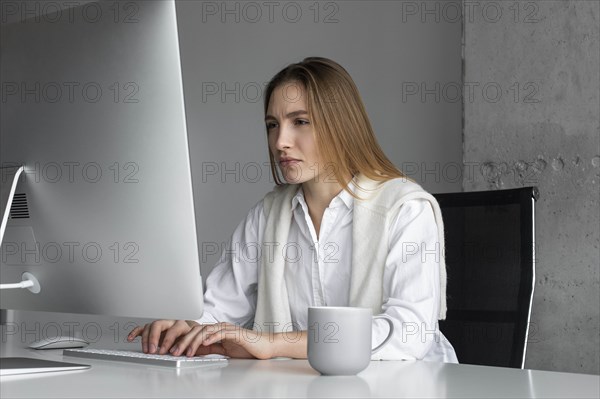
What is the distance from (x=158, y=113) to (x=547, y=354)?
2136 mm

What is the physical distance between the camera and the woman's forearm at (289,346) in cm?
128

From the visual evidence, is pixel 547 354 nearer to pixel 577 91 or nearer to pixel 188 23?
pixel 577 91

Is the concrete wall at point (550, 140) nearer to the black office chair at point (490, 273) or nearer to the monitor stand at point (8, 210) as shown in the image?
the black office chair at point (490, 273)

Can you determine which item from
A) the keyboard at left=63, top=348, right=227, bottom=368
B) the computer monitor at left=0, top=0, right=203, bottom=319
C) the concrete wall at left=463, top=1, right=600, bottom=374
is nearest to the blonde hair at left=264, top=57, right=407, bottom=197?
the keyboard at left=63, top=348, right=227, bottom=368

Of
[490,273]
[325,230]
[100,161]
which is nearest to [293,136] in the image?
[325,230]

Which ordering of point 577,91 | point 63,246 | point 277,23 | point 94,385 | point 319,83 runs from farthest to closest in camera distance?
point 277,23 < point 577,91 < point 319,83 < point 63,246 < point 94,385

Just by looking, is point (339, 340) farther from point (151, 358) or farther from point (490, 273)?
point (490, 273)

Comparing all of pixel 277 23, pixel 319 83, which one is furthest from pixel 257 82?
pixel 319 83

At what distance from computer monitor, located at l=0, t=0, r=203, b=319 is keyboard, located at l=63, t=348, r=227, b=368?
13 cm

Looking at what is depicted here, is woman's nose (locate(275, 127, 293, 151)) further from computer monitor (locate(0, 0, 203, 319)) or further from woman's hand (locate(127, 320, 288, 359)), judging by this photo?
computer monitor (locate(0, 0, 203, 319))

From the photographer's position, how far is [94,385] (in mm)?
971

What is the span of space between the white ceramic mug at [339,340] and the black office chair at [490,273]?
2.42 ft

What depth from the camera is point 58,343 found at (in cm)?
140

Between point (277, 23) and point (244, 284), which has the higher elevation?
point (277, 23)
